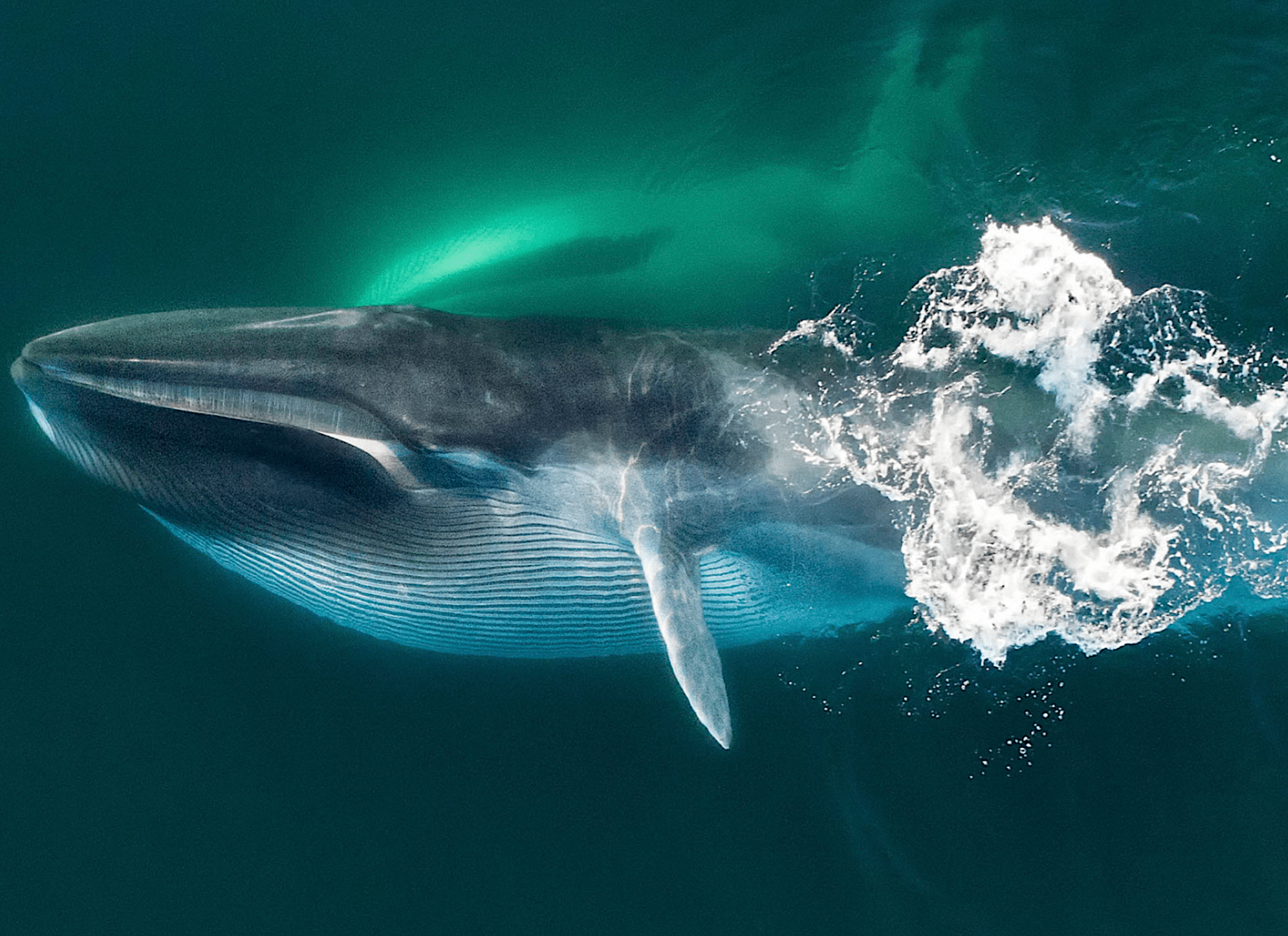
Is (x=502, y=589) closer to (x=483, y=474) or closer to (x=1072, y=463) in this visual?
(x=483, y=474)

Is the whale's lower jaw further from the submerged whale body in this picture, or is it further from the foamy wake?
the foamy wake

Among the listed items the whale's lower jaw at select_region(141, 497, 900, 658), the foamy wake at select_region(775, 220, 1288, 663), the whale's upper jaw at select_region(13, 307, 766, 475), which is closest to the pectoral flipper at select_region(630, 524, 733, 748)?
the whale's lower jaw at select_region(141, 497, 900, 658)

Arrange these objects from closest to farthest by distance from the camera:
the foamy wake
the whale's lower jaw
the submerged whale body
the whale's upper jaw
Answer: the whale's upper jaw
the submerged whale body
the whale's lower jaw
the foamy wake

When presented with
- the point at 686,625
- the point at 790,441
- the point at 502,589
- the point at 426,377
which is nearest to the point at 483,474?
the point at 426,377

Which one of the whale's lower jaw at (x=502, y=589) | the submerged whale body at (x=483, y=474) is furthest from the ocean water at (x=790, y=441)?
the whale's lower jaw at (x=502, y=589)

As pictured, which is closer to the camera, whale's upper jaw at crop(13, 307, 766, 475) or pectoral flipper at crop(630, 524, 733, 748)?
whale's upper jaw at crop(13, 307, 766, 475)

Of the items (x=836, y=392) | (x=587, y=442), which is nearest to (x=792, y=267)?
(x=836, y=392)
